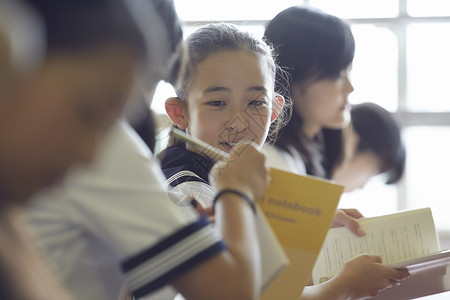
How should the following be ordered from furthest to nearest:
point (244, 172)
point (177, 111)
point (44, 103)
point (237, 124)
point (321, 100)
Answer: point (321, 100)
point (177, 111)
point (237, 124)
point (244, 172)
point (44, 103)

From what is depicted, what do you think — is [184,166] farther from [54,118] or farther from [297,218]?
[54,118]

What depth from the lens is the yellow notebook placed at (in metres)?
1.01

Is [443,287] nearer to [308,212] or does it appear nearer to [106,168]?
[308,212]

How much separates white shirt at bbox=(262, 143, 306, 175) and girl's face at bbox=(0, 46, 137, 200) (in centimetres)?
117

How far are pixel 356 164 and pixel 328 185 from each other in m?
1.75

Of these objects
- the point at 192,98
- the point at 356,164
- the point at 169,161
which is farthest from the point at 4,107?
the point at 356,164

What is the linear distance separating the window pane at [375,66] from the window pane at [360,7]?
0.08 m

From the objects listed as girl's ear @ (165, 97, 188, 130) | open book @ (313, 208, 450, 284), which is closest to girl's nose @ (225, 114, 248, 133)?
girl's ear @ (165, 97, 188, 130)

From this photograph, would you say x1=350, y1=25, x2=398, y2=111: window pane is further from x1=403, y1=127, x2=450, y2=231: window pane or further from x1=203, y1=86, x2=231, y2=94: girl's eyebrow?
x1=203, y1=86, x2=231, y2=94: girl's eyebrow

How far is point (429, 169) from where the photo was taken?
12.7ft

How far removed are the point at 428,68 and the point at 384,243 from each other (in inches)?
107

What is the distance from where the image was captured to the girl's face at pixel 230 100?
53.9 inches

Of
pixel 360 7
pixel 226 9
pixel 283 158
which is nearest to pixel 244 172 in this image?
pixel 283 158

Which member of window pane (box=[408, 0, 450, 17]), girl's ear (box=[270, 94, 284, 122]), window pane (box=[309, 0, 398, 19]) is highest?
window pane (box=[408, 0, 450, 17])
